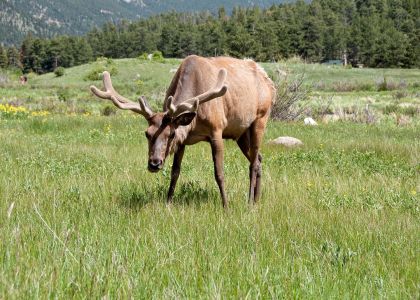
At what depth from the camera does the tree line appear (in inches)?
4001

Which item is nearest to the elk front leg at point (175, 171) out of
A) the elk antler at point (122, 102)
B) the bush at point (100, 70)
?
the elk antler at point (122, 102)

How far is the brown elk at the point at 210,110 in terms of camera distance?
18.3 ft

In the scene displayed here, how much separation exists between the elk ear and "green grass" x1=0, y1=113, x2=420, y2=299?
35.5 inches

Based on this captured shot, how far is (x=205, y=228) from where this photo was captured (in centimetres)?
462

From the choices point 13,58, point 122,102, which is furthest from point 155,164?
point 13,58

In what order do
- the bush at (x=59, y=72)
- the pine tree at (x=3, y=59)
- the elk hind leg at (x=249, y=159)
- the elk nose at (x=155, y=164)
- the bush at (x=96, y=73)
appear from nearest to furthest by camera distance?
1. the elk nose at (x=155, y=164)
2. the elk hind leg at (x=249, y=159)
3. the bush at (x=96, y=73)
4. the bush at (x=59, y=72)
5. the pine tree at (x=3, y=59)

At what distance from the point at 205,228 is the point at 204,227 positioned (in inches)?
1.9

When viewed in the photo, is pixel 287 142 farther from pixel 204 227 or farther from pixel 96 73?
pixel 96 73

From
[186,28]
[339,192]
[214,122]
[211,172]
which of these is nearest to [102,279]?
[214,122]

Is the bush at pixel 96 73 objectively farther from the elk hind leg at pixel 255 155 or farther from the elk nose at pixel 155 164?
the elk nose at pixel 155 164

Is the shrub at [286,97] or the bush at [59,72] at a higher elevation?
the shrub at [286,97]

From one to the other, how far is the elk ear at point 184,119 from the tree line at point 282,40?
86846 mm

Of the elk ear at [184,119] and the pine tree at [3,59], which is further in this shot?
the pine tree at [3,59]

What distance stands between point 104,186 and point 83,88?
46.7m
